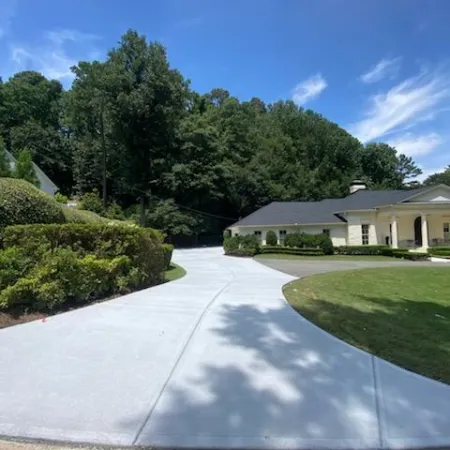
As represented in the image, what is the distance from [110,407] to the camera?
3383mm

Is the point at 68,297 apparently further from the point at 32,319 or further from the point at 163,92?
the point at 163,92

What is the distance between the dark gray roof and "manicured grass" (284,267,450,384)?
69.2ft

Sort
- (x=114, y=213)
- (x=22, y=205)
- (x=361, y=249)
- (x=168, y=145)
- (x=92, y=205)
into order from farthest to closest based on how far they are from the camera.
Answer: (x=168, y=145), (x=114, y=213), (x=92, y=205), (x=361, y=249), (x=22, y=205)

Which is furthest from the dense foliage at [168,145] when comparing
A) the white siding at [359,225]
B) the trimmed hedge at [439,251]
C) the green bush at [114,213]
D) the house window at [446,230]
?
the trimmed hedge at [439,251]

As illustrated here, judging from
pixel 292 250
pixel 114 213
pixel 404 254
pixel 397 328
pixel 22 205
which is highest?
pixel 114 213

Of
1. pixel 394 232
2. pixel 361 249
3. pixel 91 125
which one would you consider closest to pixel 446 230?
pixel 394 232

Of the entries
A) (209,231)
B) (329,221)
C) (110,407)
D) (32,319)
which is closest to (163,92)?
(209,231)

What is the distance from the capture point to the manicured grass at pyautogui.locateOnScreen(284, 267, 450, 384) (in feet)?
15.6

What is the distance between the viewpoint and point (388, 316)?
274 inches

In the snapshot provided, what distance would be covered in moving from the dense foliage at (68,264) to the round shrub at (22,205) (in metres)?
0.77

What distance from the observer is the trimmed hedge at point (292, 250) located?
95.1 feet

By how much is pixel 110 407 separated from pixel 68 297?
461 cm

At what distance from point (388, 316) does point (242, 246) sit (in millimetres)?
23058

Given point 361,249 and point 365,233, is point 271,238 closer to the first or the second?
point 361,249
